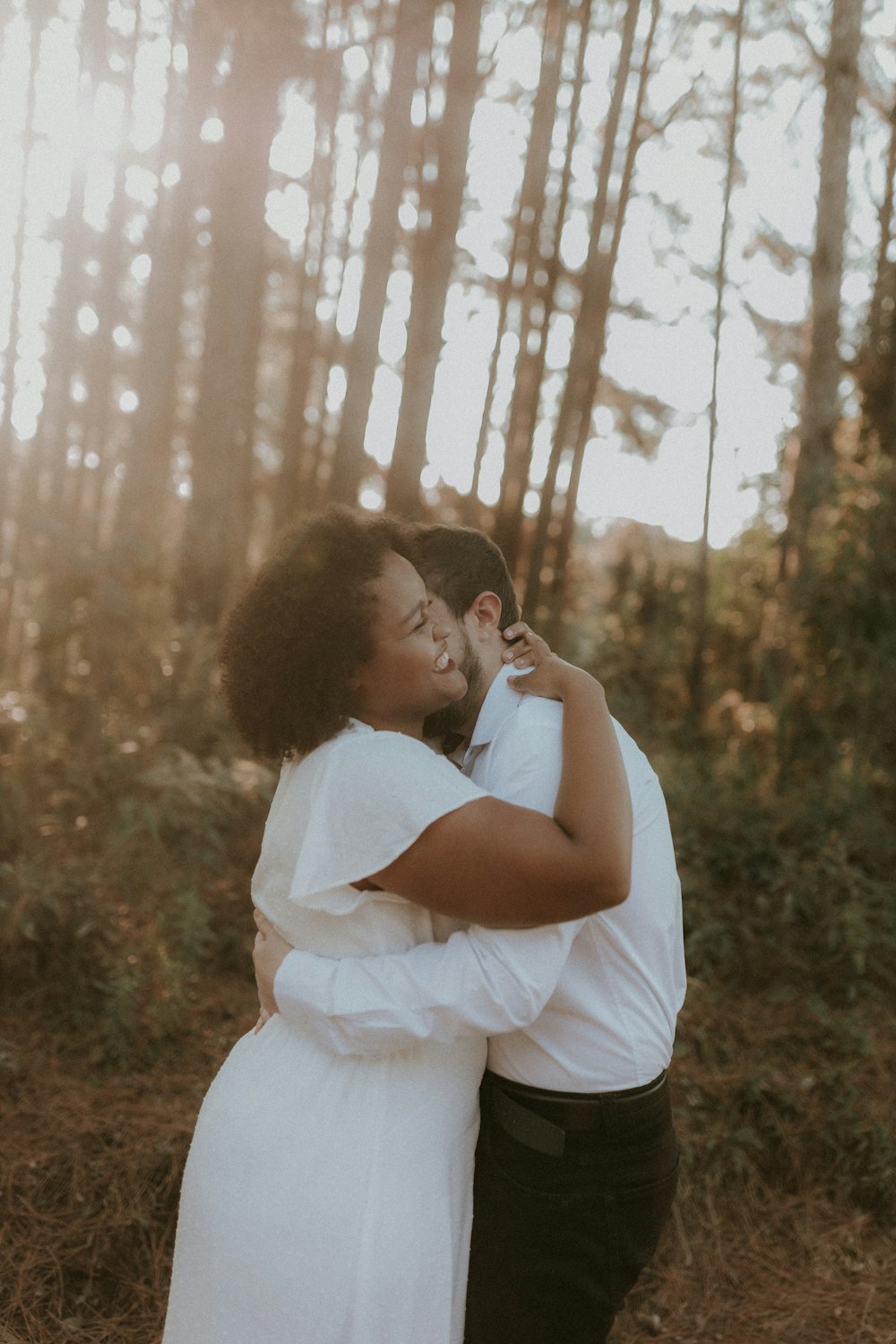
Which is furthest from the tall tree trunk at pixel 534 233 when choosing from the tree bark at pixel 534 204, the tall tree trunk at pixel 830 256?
the tall tree trunk at pixel 830 256

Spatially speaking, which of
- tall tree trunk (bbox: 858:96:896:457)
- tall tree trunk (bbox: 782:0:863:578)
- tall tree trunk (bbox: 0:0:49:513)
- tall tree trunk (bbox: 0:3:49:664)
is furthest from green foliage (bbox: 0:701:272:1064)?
tall tree trunk (bbox: 0:0:49:513)

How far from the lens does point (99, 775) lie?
6.37 metres

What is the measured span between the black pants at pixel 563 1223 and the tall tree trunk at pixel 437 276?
610 centimetres

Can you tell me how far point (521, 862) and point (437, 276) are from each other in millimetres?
7338

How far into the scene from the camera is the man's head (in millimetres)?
2143

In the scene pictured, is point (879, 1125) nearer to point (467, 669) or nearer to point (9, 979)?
point (467, 669)

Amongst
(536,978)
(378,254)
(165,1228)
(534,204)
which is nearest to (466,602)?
(536,978)

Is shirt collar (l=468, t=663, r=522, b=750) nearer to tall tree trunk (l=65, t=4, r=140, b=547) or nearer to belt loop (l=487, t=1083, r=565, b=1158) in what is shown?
belt loop (l=487, t=1083, r=565, b=1158)

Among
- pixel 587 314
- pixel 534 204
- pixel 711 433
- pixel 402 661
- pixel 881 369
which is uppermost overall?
pixel 534 204

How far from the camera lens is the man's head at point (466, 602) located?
7.03 ft

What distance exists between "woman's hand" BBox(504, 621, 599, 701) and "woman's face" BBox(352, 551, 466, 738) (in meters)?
0.14

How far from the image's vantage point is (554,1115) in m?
1.94

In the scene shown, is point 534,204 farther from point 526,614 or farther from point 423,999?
point 423,999

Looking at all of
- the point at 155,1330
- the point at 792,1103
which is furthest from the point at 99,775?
the point at 792,1103
